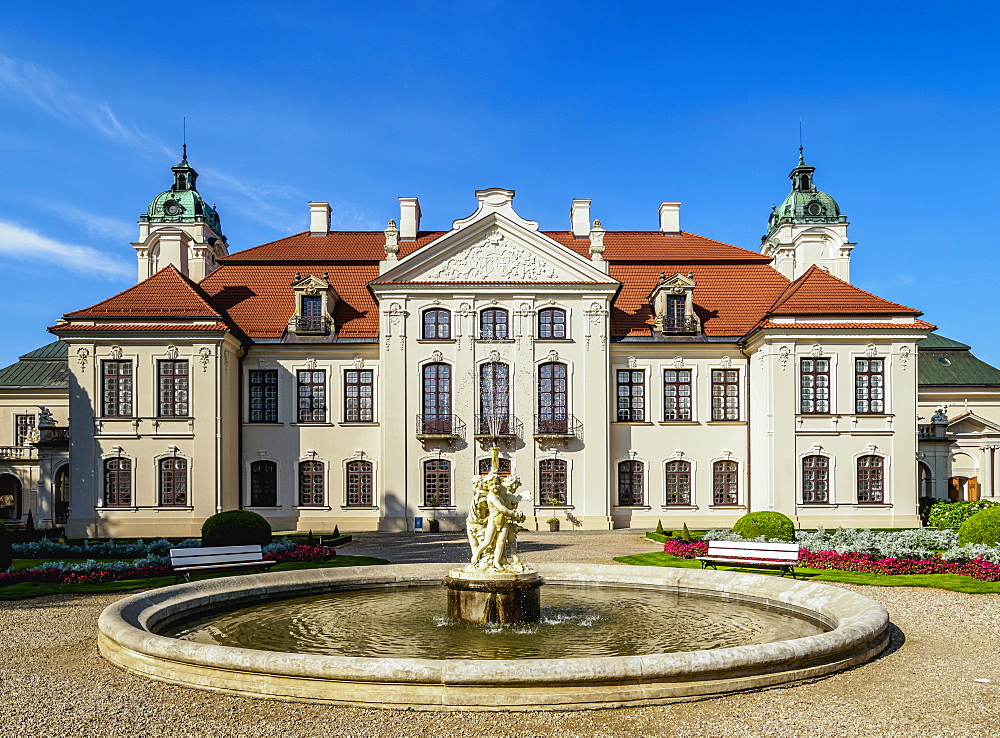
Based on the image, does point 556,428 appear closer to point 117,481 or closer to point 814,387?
point 814,387

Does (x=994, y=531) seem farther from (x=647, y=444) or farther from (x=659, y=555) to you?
(x=647, y=444)

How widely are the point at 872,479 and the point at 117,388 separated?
29.2 metres

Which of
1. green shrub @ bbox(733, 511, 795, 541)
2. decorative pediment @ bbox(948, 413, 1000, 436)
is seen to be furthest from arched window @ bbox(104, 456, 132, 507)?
decorative pediment @ bbox(948, 413, 1000, 436)

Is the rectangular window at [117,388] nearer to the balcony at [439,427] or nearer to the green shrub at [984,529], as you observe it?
the balcony at [439,427]

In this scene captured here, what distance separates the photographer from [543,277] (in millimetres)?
35156

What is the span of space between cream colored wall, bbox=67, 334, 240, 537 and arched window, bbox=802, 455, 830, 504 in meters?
22.3

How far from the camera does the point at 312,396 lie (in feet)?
119

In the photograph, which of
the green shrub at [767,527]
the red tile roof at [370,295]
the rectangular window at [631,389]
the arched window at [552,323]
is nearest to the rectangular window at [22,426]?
the red tile roof at [370,295]

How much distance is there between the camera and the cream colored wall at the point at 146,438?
33.7 metres

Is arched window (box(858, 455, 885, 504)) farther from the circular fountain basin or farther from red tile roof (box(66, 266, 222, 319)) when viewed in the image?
red tile roof (box(66, 266, 222, 319))

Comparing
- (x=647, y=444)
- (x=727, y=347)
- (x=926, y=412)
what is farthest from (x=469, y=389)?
(x=926, y=412)

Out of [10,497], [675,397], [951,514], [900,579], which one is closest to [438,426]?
[675,397]

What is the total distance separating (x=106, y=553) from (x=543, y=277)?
18.6 m

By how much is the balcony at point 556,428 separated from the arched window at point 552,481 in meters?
0.83
